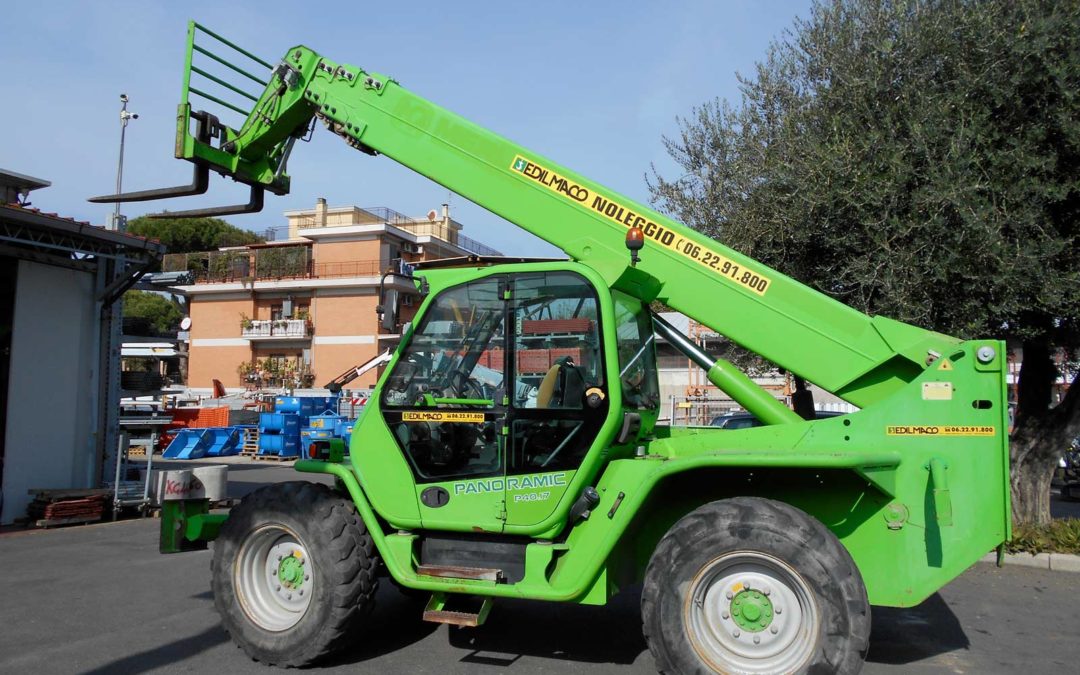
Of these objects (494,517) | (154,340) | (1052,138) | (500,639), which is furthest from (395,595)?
(154,340)

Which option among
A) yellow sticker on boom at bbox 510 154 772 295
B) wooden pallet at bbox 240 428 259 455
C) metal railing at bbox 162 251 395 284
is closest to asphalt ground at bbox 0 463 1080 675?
yellow sticker on boom at bbox 510 154 772 295

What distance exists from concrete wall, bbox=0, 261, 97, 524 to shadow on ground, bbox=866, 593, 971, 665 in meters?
11.6

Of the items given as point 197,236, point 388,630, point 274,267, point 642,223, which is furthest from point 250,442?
point 197,236

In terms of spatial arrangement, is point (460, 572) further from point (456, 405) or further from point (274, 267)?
point (274, 267)

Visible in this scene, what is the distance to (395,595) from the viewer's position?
6957 millimetres

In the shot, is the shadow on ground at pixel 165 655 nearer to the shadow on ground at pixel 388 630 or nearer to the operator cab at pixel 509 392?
the shadow on ground at pixel 388 630

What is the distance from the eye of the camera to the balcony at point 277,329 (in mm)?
45594

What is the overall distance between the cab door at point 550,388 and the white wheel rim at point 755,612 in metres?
0.98

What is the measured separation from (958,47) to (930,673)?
19.5ft

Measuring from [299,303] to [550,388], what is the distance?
147 ft

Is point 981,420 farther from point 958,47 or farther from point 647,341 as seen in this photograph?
point 958,47

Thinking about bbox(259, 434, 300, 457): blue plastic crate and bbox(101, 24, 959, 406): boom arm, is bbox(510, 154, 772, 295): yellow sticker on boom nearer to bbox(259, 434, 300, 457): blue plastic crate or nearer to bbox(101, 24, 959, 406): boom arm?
bbox(101, 24, 959, 406): boom arm

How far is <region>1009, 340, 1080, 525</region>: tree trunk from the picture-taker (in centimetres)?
910

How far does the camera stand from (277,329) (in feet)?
151
